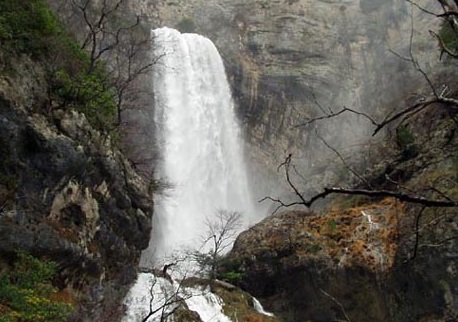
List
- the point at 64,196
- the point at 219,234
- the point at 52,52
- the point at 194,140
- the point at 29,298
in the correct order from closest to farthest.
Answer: the point at 29,298 < the point at 64,196 < the point at 52,52 < the point at 219,234 < the point at 194,140

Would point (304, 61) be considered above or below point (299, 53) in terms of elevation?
below

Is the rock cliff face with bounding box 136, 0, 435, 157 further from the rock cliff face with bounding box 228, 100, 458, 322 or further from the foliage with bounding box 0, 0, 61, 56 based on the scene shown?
the foliage with bounding box 0, 0, 61, 56

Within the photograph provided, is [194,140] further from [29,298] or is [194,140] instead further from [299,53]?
[29,298]

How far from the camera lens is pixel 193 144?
114 feet

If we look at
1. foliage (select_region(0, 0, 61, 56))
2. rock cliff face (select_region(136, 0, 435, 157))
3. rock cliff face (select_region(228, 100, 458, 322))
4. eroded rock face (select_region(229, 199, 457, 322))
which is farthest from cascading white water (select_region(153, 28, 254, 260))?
foliage (select_region(0, 0, 61, 56))

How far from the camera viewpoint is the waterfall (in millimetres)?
31922

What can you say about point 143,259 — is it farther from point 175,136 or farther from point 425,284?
point 425,284

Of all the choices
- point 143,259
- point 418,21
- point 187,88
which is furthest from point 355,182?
point 418,21

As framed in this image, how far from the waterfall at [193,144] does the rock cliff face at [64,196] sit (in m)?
12.0

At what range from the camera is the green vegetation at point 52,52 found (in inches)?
547

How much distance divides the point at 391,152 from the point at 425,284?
896 cm

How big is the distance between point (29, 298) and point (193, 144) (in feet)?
85.5

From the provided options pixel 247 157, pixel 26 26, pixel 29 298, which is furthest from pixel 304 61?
pixel 29 298

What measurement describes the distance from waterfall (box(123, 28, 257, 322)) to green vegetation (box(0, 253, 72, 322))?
59.9 feet
